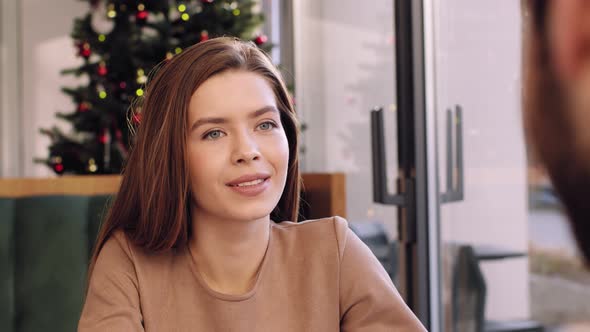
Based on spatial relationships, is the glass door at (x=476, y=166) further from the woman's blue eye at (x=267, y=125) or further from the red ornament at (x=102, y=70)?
the red ornament at (x=102, y=70)

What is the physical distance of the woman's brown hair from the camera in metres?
1.09

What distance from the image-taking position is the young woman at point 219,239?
1.07 metres


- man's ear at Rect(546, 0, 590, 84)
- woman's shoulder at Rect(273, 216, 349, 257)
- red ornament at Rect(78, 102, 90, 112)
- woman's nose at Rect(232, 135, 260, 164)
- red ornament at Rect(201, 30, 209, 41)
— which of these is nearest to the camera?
man's ear at Rect(546, 0, 590, 84)

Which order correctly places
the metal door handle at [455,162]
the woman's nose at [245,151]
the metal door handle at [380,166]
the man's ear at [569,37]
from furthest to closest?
the metal door handle at [380,166] < the metal door handle at [455,162] < the woman's nose at [245,151] < the man's ear at [569,37]

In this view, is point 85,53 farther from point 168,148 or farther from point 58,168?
point 168,148

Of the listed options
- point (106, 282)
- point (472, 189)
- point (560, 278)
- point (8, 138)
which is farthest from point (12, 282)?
point (8, 138)

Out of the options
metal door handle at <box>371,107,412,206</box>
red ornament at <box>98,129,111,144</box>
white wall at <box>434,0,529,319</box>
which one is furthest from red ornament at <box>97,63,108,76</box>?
white wall at <box>434,0,529,319</box>

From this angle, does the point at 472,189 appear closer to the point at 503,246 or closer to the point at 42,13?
the point at 503,246

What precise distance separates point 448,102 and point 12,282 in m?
1.37

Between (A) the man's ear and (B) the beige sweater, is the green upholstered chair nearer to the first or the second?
(B) the beige sweater

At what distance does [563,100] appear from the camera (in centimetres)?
14

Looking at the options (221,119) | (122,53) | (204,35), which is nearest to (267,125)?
(221,119)

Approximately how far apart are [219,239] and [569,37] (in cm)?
102

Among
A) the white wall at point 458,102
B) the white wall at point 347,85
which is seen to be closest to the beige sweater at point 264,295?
the white wall at point 458,102
